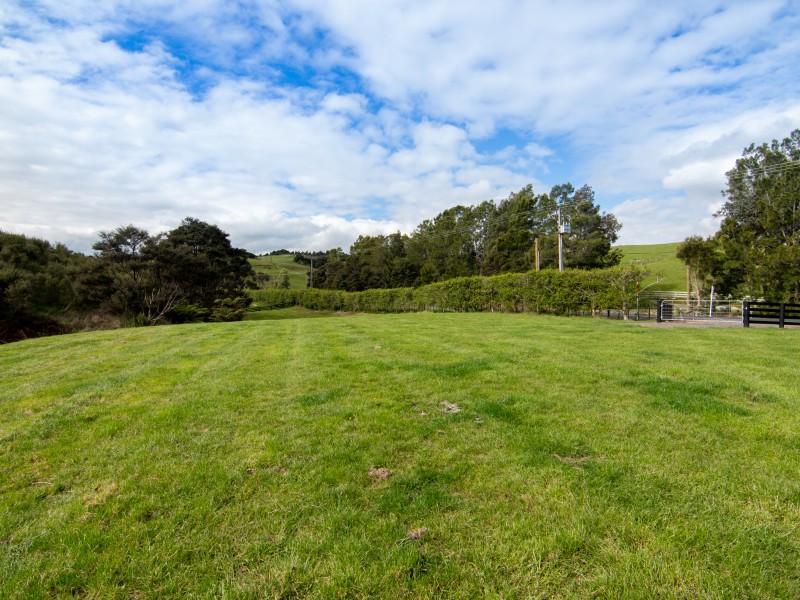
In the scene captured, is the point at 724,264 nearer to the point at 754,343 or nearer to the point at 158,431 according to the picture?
the point at 754,343

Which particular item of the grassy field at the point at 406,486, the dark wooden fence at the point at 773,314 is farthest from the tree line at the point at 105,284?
the dark wooden fence at the point at 773,314

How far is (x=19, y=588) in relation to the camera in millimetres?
1738

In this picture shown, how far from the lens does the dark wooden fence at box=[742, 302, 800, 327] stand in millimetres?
11688

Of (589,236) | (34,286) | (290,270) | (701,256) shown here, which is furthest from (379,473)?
(290,270)

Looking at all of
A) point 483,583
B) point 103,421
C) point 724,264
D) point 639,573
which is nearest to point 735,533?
point 639,573

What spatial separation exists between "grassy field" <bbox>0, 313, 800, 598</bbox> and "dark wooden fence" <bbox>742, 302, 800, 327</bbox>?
29.7 feet

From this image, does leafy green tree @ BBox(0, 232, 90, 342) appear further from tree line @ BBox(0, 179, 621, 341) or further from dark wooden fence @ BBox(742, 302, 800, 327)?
dark wooden fence @ BBox(742, 302, 800, 327)

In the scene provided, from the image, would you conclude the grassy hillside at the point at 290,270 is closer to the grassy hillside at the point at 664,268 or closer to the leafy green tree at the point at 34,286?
the leafy green tree at the point at 34,286

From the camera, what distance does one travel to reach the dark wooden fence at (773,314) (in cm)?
1169

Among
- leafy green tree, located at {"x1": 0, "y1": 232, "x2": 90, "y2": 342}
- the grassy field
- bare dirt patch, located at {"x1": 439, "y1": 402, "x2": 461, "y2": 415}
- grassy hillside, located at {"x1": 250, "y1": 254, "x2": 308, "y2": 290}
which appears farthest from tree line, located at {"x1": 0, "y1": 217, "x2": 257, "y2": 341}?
grassy hillside, located at {"x1": 250, "y1": 254, "x2": 308, "y2": 290}

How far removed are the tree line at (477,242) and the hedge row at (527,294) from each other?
71.3ft

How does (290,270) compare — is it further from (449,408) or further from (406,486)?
(406,486)

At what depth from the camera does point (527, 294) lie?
1973 cm

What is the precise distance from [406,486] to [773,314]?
15375 millimetres
